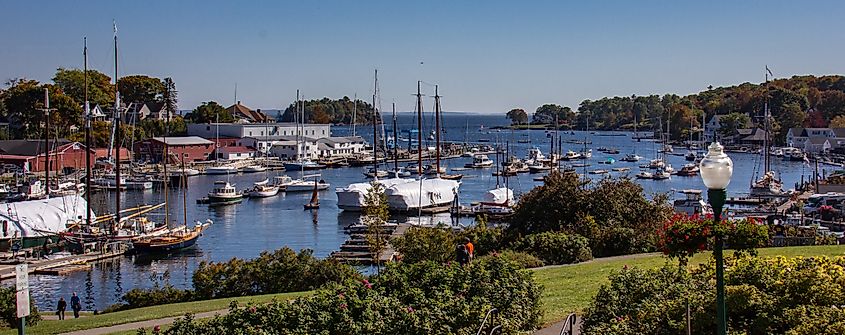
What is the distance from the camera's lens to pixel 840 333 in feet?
36.8

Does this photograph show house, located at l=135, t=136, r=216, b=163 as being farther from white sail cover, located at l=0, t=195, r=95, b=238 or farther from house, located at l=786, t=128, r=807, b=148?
house, located at l=786, t=128, r=807, b=148

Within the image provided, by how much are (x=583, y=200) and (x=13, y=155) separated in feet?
283

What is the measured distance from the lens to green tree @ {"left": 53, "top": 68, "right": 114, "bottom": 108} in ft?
405

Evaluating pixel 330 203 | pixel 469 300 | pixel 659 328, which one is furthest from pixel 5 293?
pixel 330 203

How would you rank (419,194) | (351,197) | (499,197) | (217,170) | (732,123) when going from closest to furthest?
(499,197) < (351,197) < (419,194) < (217,170) < (732,123)

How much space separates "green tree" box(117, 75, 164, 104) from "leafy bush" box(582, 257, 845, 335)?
148073 mm

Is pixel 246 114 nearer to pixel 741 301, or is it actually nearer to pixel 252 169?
pixel 252 169

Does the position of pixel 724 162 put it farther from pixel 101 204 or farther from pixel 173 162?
pixel 173 162

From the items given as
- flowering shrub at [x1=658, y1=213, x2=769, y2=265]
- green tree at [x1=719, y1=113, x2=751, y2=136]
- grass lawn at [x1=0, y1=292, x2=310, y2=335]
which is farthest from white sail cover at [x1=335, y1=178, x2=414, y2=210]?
green tree at [x1=719, y1=113, x2=751, y2=136]

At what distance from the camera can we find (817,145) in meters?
148

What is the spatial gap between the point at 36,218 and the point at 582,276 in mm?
44215

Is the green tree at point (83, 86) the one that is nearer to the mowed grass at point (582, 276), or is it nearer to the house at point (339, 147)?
the house at point (339, 147)

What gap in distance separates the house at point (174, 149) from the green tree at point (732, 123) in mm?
104680

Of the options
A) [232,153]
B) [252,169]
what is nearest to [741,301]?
[252,169]
